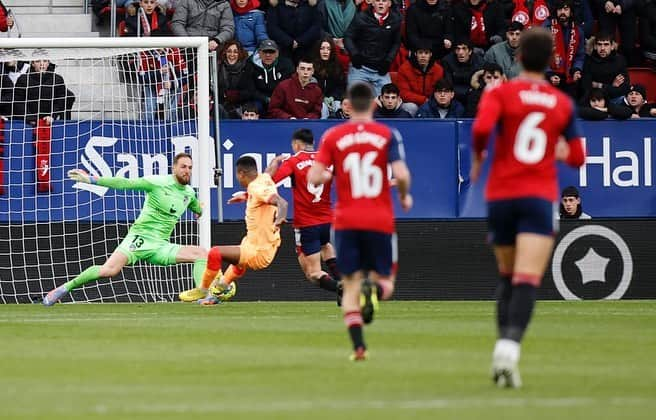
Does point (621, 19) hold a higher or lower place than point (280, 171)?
higher

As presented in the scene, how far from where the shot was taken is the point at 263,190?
17.2m

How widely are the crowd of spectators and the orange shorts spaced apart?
140 inches

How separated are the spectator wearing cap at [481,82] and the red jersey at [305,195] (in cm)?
441

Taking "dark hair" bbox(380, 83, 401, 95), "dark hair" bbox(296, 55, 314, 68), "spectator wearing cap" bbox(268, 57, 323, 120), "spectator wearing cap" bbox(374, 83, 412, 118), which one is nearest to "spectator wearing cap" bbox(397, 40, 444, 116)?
"spectator wearing cap" bbox(374, 83, 412, 118)

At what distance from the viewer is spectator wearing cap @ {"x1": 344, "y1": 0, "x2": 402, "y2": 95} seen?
71.4 ft

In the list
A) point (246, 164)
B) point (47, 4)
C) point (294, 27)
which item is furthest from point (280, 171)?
point (47, 4)

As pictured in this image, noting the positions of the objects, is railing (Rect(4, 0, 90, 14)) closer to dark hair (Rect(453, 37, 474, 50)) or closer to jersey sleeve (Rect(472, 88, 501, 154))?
dark hair (Rect(453, 37, 474, 50))

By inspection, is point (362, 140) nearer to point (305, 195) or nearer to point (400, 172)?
point (400, 172)

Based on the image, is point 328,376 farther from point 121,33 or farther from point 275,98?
point 121,33

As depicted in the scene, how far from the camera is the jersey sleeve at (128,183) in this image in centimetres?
1706

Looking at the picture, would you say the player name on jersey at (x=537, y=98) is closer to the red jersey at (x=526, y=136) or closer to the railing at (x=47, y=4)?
the red jersey at (x=526, y=136)

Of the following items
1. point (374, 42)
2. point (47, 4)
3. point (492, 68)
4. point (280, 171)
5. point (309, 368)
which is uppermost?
point (47, 4)

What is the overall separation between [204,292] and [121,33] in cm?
565

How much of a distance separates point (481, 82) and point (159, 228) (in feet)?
19.0
